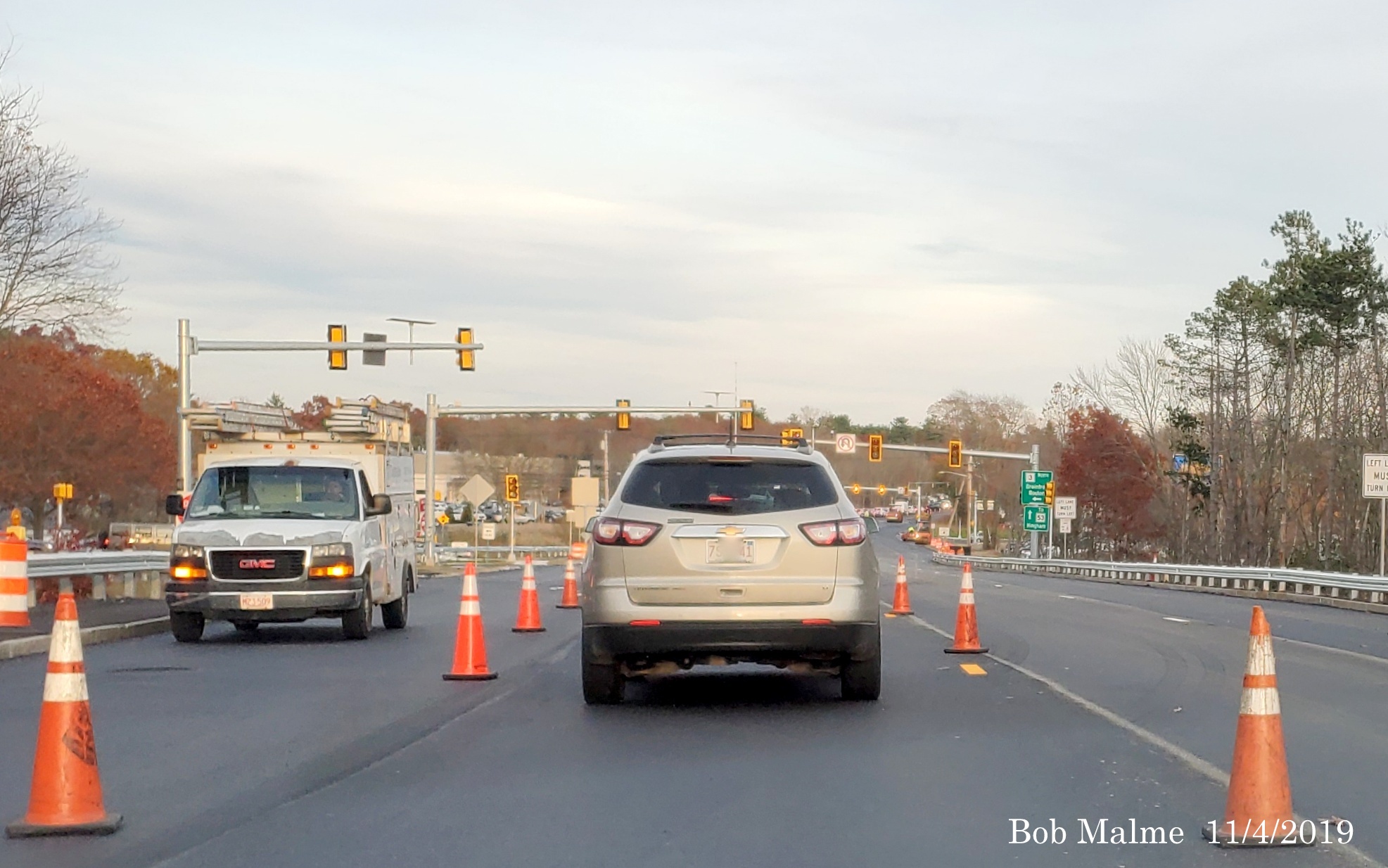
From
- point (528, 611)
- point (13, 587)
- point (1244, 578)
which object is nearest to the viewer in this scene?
point (13, 587)

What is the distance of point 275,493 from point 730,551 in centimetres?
1004

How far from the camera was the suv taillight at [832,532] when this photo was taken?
11578 millimetres

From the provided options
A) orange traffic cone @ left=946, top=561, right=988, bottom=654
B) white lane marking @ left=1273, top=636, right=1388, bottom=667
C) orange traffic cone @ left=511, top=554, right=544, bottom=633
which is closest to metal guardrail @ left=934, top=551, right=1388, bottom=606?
white lane marking @ left=1273, top=636, right=1388, bottom=667

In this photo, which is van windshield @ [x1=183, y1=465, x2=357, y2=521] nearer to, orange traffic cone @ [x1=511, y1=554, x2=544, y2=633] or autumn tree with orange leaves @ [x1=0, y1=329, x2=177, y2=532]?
orange traffic cone @ [x1=511, y1=554, x2=544, y2=633]

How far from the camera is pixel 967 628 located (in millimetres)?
16844

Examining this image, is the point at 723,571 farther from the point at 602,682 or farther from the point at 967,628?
the point at 967,628

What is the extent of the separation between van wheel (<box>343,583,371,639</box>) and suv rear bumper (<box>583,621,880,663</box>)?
835 centimetres

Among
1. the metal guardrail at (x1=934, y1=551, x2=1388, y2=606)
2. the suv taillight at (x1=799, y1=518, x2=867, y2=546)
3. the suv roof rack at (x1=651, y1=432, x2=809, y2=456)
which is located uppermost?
the suv roof rack at (x1=651, y1=432, x2=809, y2=456)

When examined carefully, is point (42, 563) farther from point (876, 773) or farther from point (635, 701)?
point (876, 773)

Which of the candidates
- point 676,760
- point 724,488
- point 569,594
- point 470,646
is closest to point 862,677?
point 724,488

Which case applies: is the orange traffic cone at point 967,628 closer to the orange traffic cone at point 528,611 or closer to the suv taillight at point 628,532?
the suv taillight at point 628,532

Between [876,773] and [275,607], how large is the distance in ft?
37.0

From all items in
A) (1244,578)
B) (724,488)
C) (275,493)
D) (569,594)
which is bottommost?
(1244,578)

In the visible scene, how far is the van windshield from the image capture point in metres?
19.6
